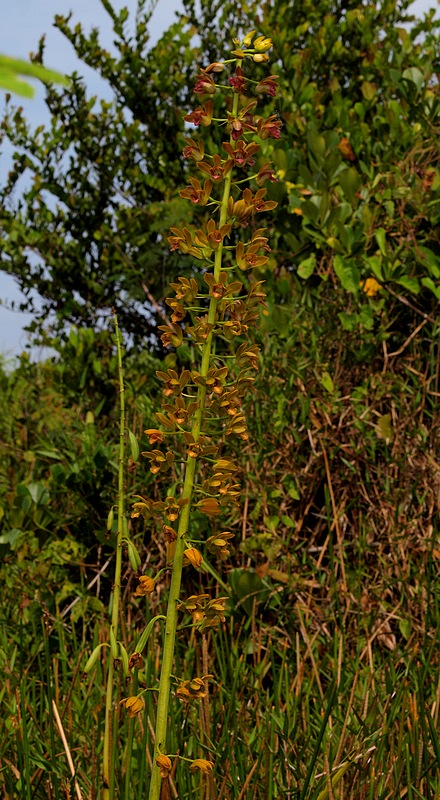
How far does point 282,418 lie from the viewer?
315 centimetres

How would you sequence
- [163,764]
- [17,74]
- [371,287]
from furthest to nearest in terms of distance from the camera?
[371,287], [163,764], [17,74]

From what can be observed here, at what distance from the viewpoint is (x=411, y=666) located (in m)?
2.45

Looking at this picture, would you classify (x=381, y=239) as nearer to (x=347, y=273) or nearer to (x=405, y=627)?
(x=347, y=273)

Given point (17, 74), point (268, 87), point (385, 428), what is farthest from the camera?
point (385, 428)

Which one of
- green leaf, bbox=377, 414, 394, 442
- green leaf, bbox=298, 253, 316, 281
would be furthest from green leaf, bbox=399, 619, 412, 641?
green leaf, bbox=298, 253, 316, 281

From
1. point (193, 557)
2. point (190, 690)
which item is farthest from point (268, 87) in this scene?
point (190, 690)

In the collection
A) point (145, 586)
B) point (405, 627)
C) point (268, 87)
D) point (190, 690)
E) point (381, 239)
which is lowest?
point (405, 627)

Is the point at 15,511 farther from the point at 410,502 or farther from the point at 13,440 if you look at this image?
the point at 410,502

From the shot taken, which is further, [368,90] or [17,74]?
[368,90]

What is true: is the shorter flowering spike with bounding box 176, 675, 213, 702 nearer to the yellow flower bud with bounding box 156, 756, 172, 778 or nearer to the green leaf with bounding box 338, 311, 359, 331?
the yellow flower bud with bounding box 156, 756, 172, 778

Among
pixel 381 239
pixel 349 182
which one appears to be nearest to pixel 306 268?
pixel 381 239

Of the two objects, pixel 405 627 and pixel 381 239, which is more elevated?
pixel 381 239

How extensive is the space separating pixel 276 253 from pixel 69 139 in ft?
5.72

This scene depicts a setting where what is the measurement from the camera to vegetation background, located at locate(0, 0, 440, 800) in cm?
215
